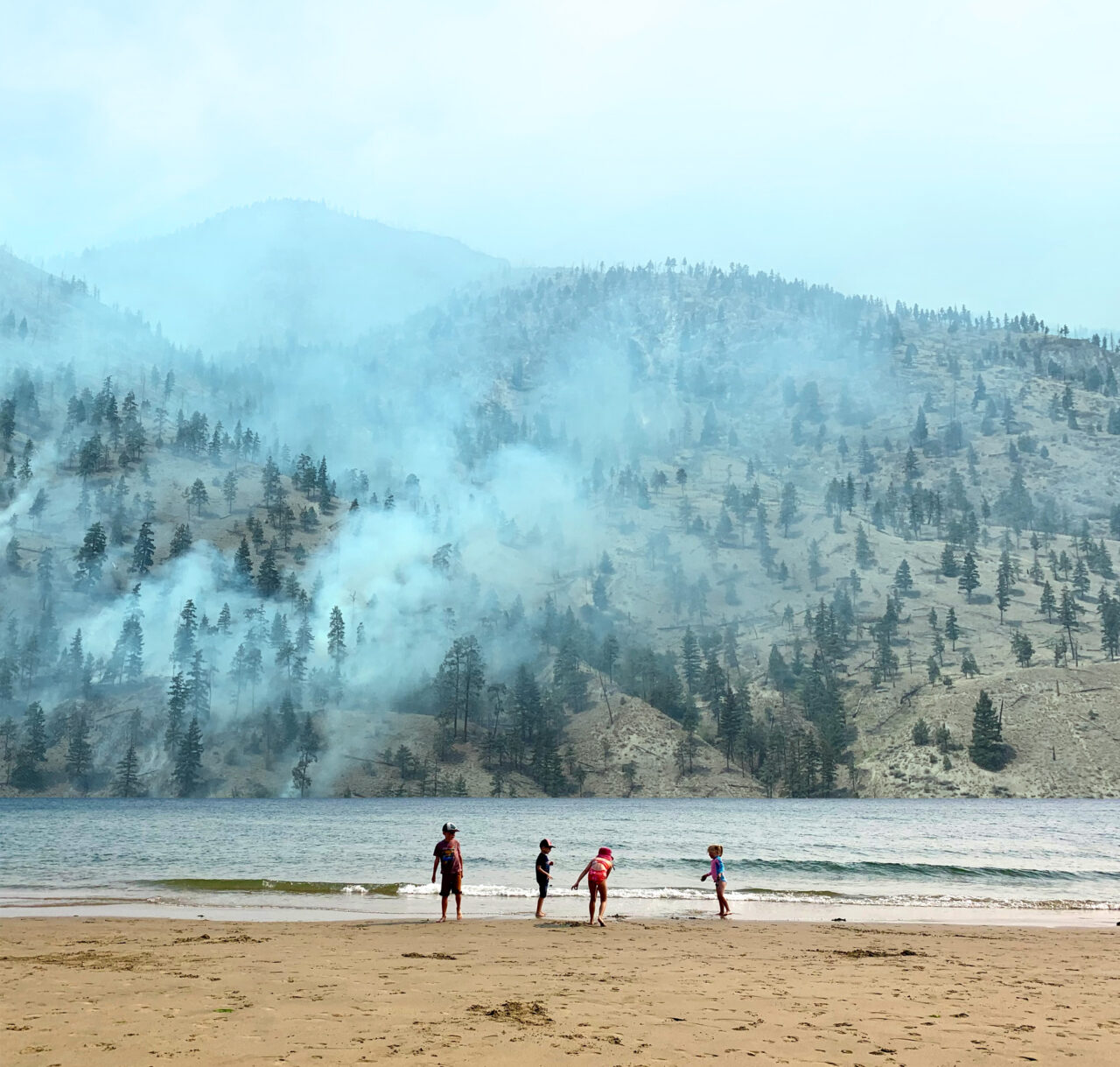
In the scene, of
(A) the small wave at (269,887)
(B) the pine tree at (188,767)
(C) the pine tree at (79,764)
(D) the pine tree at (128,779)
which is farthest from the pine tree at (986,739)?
(C) the pine tree at (79,764)

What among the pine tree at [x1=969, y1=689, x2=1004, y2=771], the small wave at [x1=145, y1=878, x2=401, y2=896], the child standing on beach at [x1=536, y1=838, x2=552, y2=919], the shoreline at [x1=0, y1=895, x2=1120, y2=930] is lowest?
the pine tree at [x1=969, y1=689, x2=1004, y2=771]

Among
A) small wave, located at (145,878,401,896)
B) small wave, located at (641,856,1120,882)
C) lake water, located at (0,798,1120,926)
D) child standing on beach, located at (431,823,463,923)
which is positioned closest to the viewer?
child standing on beach, located at (431,823,463,923)

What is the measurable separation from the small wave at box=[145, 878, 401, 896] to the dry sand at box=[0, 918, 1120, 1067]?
13774 millimetres

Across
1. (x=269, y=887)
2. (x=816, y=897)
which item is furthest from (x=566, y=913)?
(x=269, y=887)

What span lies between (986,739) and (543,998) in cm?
18822

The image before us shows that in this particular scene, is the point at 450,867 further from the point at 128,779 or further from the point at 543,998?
the point at 128,779

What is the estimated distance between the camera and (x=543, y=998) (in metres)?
18.4

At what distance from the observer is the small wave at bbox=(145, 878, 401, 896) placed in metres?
42.9

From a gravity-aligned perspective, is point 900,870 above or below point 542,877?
below

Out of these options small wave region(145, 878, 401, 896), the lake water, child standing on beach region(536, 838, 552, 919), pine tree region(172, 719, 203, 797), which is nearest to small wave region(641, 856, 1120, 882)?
the lake water

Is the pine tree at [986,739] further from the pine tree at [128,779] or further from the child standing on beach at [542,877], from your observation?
the child standing on beach at [542,877]

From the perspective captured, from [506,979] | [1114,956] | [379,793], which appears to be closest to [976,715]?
[379,793]

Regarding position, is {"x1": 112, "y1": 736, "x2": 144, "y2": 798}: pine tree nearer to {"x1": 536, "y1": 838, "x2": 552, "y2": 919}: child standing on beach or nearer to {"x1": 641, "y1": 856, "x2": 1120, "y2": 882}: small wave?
{"x1": 641, "y1": 856, "x2": 1120, "y2": 882}: small wave

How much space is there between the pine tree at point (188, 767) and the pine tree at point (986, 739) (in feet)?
487
